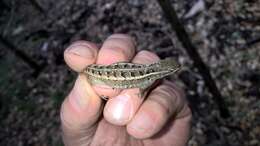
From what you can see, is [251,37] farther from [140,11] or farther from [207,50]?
[140,11]

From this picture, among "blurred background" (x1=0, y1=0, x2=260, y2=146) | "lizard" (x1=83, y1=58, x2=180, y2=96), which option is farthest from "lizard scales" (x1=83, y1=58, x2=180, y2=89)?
"blurred background" (x1=0, y1=0, x2=260, y2=146)

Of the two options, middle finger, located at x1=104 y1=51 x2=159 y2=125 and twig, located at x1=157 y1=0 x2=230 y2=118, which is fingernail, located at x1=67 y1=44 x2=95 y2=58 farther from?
twig, located at x1=157 y1=0 x2=230 y2=118

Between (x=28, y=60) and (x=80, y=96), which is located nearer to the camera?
(x=80, y=96)

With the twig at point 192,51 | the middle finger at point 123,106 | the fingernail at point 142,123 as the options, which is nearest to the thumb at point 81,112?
the middle finger at point 123,106

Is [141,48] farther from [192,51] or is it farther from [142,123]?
[142,123]

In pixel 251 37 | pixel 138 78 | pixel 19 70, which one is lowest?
pixel 19 70

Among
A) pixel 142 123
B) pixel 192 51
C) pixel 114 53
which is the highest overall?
pixel 114 53

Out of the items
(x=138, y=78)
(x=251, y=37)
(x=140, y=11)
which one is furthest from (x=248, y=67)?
(x=138, y=78)

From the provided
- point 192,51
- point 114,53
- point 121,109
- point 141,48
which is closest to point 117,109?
point 121,109
